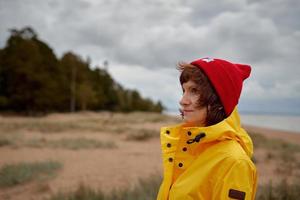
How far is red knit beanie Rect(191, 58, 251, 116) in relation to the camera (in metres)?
1.71

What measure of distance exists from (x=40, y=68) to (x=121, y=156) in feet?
67.6

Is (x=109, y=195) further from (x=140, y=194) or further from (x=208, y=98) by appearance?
(x=208, y=98)

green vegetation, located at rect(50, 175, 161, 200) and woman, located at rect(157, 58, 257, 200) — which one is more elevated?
woman, located at rect(157, 58, 257, 200)

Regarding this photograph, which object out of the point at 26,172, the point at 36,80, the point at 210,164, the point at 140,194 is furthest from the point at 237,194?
the point at 36,80

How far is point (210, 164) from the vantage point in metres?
1.59

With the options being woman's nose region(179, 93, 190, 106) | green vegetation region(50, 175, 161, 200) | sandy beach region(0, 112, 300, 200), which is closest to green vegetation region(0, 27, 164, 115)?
sandy beach region(0, 112, 300, 200)

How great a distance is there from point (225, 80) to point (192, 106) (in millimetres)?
245

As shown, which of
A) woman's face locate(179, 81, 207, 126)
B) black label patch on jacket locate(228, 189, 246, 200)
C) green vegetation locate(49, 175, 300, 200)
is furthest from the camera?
green vegetation locate(49, 175, 300, 200)

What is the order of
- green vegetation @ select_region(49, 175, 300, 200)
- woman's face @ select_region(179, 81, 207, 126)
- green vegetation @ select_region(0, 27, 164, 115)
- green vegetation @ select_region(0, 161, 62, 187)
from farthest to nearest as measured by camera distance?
1. green vegetation @ select_region(0, 27, 164, 115)
2. green vegetation @ select_region(0, 161, 62, 187)
3. green vegetation @ select_region(49, 175, 300, 200)
4. woman's face @ select_region(179, 81, 207, 126)

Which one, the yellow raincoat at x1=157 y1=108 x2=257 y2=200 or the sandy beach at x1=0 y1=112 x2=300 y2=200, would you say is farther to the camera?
the sandy beach at x1=0 y1=112 x2=300 y2=200

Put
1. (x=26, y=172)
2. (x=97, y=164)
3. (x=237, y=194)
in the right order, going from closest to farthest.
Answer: (x=237, y=194) → (x=26, y=172) → (x=97, y=164)

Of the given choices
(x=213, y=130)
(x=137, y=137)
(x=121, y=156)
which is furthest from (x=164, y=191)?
(x=137, y=137)

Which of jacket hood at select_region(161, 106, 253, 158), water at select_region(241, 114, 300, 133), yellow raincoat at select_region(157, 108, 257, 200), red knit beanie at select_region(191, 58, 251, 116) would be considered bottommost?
water at select_region(241, 114, 300, 133)

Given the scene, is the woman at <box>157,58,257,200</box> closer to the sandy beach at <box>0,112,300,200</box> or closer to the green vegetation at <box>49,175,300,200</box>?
the green vegetation at <box>49,175,300,200</box>
